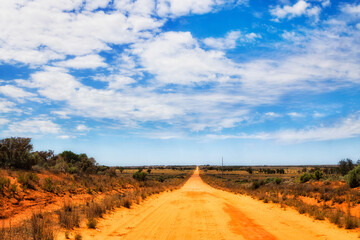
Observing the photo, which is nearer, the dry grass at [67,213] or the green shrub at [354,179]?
the dry grass at [67,213]

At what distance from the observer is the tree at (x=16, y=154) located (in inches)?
788

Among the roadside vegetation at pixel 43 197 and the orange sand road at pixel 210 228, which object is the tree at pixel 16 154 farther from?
the orange sand road at pixel 210 228

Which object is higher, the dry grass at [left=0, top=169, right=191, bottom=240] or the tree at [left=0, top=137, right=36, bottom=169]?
the tree at [left=0, top=137, right=36, bottom=169]

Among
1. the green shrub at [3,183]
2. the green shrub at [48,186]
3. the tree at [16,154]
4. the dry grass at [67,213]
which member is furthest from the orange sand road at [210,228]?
the tree at [16,154]

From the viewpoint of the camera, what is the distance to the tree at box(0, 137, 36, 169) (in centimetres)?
2002

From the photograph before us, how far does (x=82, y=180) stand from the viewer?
23.5 m

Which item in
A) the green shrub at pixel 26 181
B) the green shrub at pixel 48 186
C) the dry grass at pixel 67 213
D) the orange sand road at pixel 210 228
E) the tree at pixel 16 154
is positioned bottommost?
the orange sand road at pixel 210 228

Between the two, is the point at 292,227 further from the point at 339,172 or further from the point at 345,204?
the point at 339,172

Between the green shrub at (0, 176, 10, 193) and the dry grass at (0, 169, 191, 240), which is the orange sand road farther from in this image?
the green shrub at (0, 176, 10, 193)

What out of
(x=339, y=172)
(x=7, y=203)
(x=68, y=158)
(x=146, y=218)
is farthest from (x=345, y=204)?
(x=68, y=158)

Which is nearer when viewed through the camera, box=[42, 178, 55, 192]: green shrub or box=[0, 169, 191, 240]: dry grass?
box=[0, 169, 191, 240]: dry grass

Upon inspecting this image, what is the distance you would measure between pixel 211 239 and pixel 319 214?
7370mm

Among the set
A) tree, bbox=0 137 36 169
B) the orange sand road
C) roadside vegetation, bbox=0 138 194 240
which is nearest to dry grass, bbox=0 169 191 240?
roadside vegetation, bbox=0 138 194 240

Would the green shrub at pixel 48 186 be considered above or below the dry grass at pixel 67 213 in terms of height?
above
